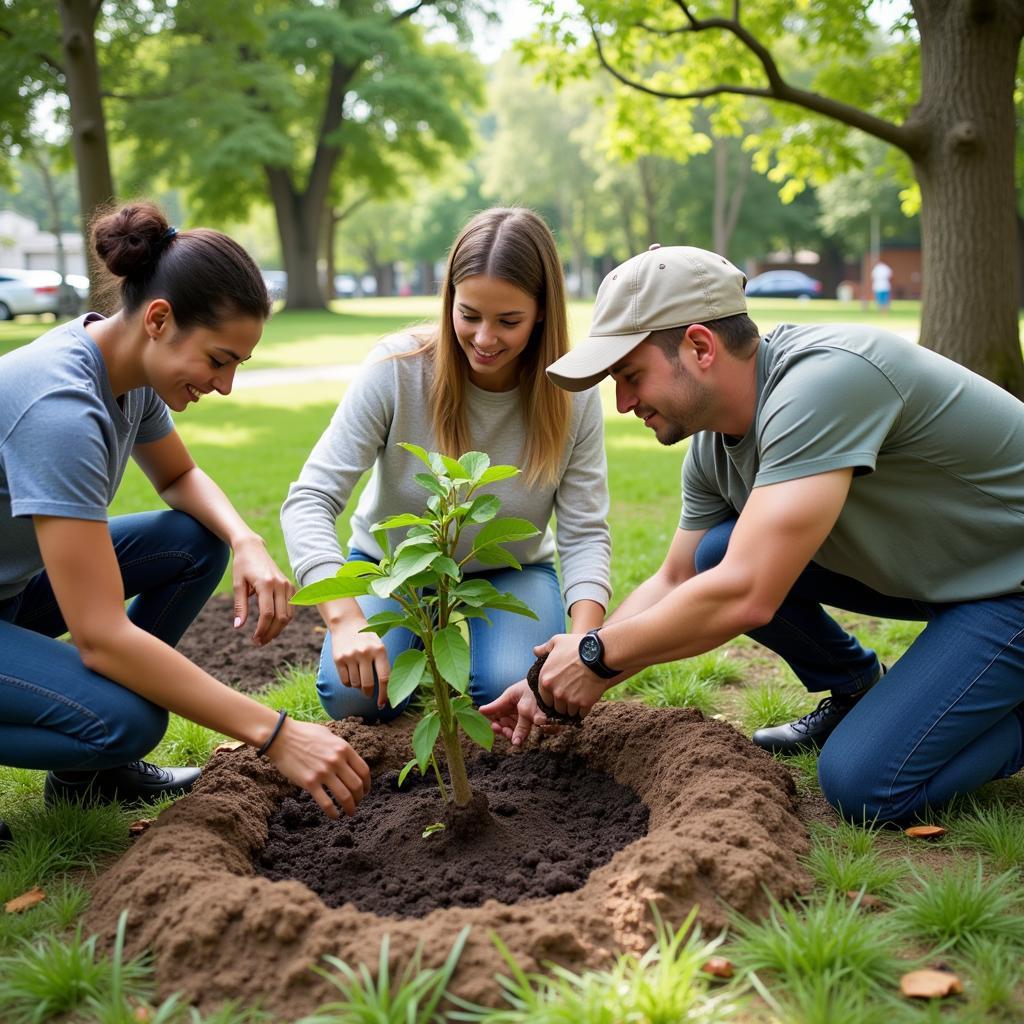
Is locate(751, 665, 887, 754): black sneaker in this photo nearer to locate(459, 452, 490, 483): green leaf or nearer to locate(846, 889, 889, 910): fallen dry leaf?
locate(846, 889, 889, 910): fallen dry leaf

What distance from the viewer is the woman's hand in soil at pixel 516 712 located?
304 cm

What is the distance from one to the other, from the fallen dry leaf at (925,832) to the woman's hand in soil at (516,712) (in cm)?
106

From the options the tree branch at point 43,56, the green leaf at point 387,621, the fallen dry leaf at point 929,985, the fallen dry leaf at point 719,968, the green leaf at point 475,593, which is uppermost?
the tree branch at point 43,56

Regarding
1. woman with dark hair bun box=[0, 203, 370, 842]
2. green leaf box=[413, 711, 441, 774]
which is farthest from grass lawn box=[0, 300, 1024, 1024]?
green leaf box=[413, 711, 441, 774]

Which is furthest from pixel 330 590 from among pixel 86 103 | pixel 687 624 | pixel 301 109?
pixel 301 109

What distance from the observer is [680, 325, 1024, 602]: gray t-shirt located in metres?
2.74

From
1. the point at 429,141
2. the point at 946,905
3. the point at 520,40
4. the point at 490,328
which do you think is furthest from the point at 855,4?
the point at 429,141

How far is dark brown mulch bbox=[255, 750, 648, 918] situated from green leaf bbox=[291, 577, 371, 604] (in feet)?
2.41

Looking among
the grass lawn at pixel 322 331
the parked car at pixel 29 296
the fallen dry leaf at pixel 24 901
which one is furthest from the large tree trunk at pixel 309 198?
the fallen dry leaf at pixel 24 901

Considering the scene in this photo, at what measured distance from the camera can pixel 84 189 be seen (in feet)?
40.6

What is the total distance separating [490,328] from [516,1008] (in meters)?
2.04

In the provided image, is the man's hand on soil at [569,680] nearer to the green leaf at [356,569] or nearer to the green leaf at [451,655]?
the green leaf at [451,655]

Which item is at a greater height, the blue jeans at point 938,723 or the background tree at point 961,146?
the background tree at point 961,146

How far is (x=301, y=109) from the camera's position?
30.2 meters
